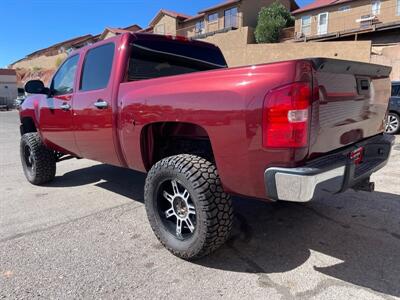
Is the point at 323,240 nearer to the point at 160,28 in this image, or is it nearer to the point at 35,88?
the point at 35,88

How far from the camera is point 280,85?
228 cm

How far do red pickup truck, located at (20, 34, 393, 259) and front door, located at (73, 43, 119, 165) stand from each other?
0.6 inches

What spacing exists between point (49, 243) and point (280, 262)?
2186 millimetres

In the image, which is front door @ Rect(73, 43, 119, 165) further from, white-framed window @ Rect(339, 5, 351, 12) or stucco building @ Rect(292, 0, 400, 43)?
white-framed window @ Rect(339, 5, 351, 12)

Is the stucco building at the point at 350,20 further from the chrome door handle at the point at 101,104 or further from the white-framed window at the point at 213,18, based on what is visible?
the chrome door handle at the point at 101,104

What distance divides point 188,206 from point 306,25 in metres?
33.5

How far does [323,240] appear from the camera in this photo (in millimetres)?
3330

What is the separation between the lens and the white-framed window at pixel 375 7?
27781 millimetres

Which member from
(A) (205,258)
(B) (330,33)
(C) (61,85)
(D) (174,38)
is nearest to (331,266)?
(A) (205,258)

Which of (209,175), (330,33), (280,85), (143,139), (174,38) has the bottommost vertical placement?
(209,175)

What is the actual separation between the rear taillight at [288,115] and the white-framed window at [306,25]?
33.2m

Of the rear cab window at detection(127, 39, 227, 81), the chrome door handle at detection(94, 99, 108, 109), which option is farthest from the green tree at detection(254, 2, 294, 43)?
the chrome door handle at detection(94, 99, 108, 109)

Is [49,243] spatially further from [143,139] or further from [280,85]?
[280,85]

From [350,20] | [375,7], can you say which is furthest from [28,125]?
[350,20]
